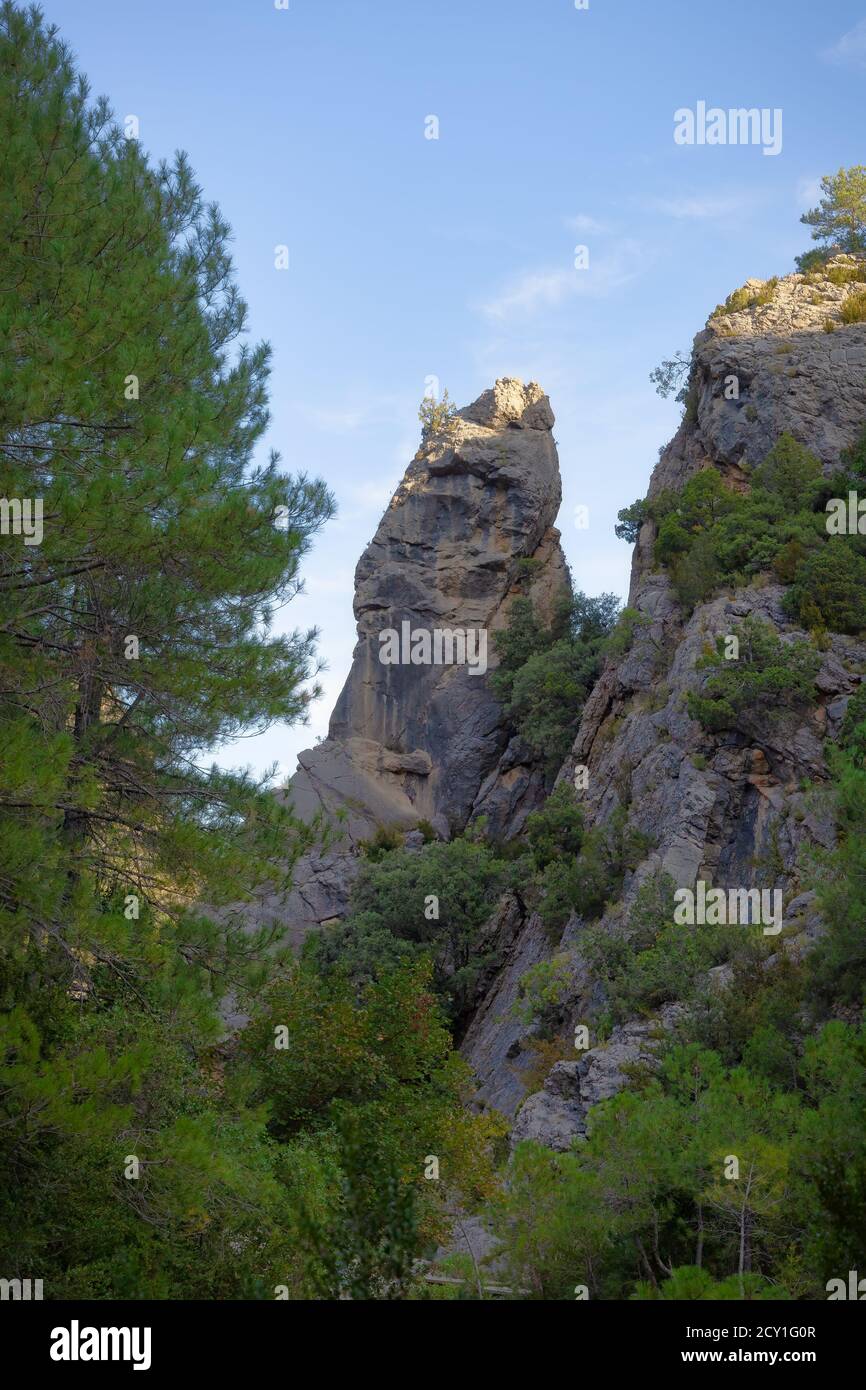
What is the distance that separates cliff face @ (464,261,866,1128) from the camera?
2192 cm

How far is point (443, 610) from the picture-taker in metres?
46.7

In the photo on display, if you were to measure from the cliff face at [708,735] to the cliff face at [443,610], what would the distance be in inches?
336

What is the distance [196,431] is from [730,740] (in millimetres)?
17853

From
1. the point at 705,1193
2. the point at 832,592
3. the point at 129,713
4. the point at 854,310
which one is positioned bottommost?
the point at 705,1193

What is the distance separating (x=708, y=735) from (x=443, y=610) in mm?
21928

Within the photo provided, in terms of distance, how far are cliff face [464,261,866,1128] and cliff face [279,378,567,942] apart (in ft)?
28.0

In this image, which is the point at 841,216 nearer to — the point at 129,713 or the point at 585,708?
the point at 585,708

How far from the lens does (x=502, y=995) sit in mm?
30656

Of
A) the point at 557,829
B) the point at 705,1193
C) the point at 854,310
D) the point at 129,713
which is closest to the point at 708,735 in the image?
the point at 557,829

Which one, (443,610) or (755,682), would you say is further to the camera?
(443,610)

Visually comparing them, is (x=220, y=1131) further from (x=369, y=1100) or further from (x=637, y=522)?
(x=637, y=522)

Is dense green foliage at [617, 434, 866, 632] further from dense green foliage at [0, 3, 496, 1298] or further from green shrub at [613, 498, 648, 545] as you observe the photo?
dense green foliage at [0, 3, 496, 1298]

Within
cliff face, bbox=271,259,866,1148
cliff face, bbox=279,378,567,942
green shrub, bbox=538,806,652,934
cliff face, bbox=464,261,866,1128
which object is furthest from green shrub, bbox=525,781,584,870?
cliff face, bbox=279,378,567,942

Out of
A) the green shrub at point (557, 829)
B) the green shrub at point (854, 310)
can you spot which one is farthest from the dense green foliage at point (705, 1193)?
the green shrub at point (854, 310)
